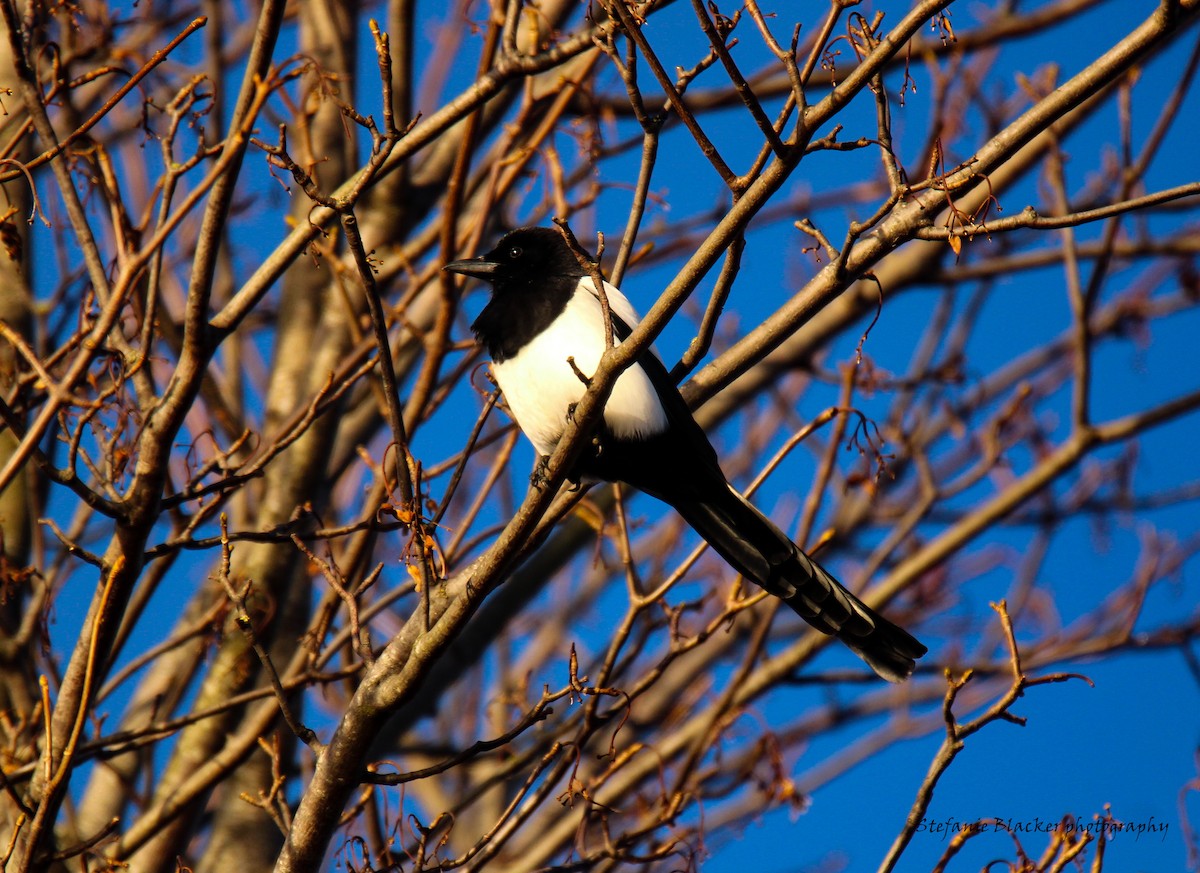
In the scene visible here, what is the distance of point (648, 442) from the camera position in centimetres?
384

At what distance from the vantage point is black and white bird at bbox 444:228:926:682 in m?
3.75

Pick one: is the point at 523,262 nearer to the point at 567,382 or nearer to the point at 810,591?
the point at 567,382

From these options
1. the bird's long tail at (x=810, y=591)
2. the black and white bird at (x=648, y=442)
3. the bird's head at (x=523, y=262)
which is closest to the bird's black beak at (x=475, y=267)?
the bird's head at (x=523, y=262)

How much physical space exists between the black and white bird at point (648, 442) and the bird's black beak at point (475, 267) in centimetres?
18

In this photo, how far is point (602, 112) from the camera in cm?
522

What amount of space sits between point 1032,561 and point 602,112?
404 centimetres

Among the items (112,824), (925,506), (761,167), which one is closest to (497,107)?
(925,506)

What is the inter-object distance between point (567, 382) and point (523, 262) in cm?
69

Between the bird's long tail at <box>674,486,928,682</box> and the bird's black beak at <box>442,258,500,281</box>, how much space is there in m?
1.14

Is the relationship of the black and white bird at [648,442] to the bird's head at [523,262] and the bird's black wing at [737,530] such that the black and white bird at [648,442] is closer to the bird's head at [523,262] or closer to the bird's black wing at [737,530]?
the bird's black wing at [737,530]

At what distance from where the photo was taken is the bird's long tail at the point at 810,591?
374cm

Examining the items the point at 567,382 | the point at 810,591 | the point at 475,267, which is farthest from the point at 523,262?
the point at 810,591

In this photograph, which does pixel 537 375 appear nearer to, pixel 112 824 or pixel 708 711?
pixel 112 824

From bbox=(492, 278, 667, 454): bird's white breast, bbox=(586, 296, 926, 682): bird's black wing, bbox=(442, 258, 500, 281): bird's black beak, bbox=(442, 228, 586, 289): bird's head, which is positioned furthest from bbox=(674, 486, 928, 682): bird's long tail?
bbox=(442, 258, 500, 281): bird's black beak
